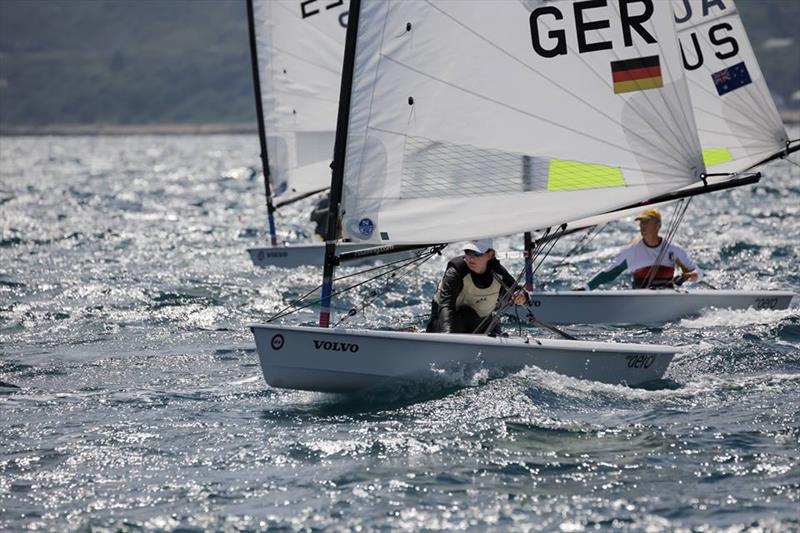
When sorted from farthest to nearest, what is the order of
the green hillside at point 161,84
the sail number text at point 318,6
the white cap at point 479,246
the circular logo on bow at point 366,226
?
the green hillside at point 161,84, the sail number text at point 318,6, the white cap at point 479,246, the circular logo on bow at point 366,226

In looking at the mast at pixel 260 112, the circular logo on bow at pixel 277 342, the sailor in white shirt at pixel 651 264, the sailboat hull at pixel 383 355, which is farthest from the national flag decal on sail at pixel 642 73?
the mast at pixel 260 112

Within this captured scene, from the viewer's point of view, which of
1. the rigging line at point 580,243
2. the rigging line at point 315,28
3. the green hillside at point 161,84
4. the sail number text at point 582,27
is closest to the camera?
the sail number text at point 582,27

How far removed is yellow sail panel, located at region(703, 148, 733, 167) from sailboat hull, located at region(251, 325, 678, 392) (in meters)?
6.30

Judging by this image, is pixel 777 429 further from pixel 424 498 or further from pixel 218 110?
pixel 218 110

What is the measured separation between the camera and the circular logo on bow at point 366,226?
400 inches

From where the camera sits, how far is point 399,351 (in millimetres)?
9766

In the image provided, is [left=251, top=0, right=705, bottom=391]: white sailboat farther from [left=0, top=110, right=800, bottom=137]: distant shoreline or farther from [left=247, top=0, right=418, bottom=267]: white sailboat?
[left=0, top=110, right=800, bottom=137]: distant shoreline

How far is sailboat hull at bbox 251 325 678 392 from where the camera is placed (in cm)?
971

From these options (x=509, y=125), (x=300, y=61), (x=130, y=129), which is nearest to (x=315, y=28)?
(x=300, y=61)

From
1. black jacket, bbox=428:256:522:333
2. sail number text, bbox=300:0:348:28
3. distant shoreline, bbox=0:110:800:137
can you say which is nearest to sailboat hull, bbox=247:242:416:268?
sail number text, bbox=300:0:348:28

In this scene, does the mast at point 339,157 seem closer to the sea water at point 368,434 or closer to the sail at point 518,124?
the sail at point 518,124

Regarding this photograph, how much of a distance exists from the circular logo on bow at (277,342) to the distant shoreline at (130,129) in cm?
14520

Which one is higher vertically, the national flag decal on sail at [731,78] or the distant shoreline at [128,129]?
the distant shoreline at [128,129]

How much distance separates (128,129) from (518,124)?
531 ft
